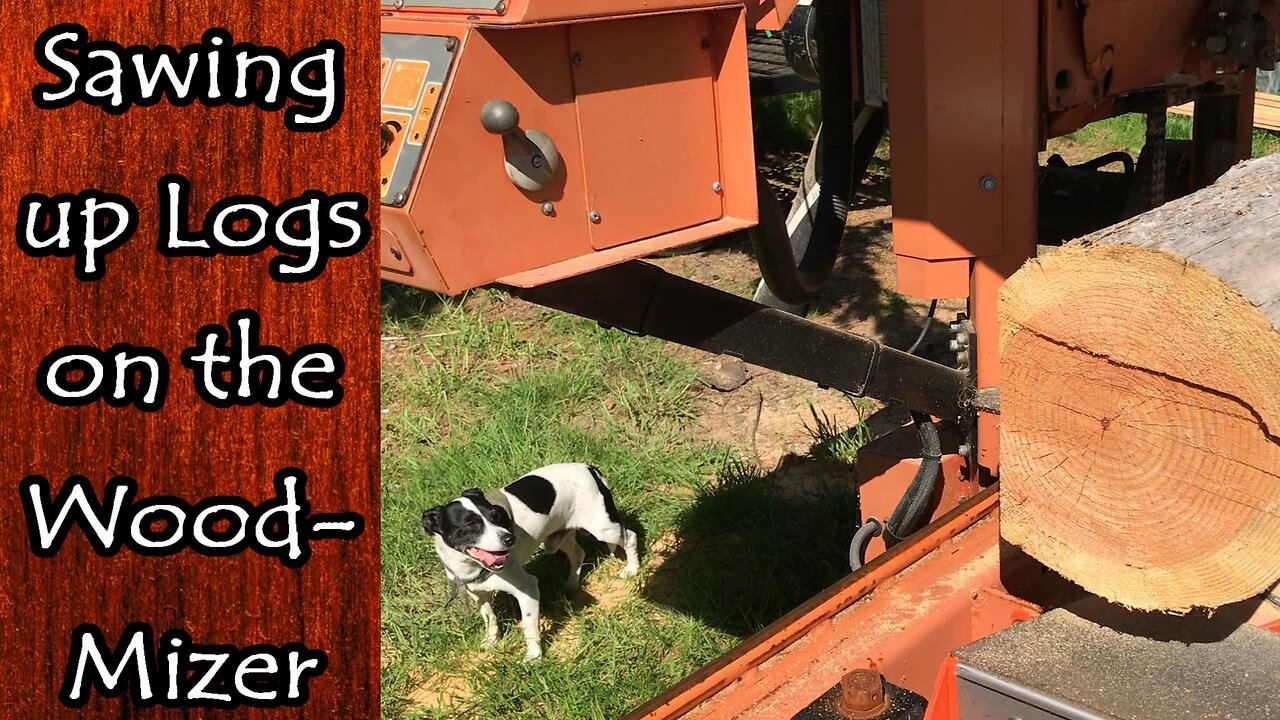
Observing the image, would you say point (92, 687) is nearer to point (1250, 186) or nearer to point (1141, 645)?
point (1141, 645)

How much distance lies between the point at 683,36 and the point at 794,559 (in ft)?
7.75

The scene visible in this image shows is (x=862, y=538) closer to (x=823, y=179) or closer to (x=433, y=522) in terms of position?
(x=823, y=179)

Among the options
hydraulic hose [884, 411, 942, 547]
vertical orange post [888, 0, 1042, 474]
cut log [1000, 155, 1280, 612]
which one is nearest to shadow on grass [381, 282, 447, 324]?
hydraulic hose [884, 411, 942, 547]

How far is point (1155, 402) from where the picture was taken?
1902mm

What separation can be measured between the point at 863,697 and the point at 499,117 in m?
1.13

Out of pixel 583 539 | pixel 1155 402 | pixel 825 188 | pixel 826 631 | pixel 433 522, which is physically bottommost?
pixel 583 539

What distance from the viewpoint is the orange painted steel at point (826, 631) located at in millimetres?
2121

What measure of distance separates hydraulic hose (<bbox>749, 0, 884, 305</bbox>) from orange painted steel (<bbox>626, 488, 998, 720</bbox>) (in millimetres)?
879

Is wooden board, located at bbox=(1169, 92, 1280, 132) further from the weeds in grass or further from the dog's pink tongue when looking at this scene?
the dog's pink tongue

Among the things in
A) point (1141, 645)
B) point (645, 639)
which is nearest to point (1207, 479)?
point (1141, 645)

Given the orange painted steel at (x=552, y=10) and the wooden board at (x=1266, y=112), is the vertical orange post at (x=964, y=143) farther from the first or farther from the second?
the wooden board at (x=1266, y=112)

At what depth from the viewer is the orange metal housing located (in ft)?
7.18

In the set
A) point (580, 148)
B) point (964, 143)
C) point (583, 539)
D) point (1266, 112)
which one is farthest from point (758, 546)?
point (1266, 112)

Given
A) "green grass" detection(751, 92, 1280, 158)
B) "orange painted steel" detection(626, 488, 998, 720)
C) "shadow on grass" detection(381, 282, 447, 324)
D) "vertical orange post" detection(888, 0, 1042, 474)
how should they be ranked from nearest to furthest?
1. "orange painted steel" detection(626, 488, 998, 720)
2. "vertical orange post" detection(888, 0, 1042, 474)
3. "shadow on grass" detection(381, 282, 447, 324)
4. "green grass" detection(751, 92, 1280, 158)
